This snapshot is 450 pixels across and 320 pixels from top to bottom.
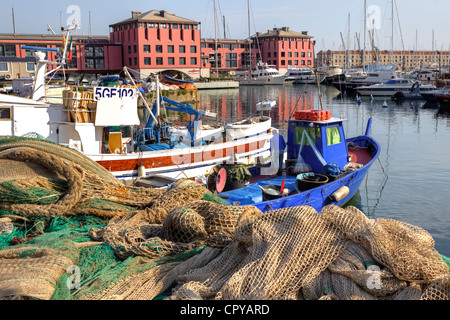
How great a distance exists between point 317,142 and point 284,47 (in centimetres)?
9120

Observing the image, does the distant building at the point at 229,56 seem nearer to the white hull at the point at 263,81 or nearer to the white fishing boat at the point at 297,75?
the white fishing boat at the point at 297,75

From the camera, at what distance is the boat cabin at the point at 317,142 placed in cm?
1229

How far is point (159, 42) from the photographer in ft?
236

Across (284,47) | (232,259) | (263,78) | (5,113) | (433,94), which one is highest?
(284,47)

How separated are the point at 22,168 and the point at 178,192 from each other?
2.26 metres

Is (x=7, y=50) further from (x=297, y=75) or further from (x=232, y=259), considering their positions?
(x=232, y=259)

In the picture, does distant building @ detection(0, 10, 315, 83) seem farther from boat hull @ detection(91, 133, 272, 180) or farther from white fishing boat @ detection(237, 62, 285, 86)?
boat hull @ detection(91, 133, 272, 180)

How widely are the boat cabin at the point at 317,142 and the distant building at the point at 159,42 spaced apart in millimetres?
59213

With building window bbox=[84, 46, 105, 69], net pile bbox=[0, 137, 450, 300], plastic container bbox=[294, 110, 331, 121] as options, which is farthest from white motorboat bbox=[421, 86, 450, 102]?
net pile bbox=[0, 137, 450, 300]

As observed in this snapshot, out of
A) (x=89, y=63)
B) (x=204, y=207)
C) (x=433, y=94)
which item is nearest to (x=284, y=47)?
(x=89, y=63)

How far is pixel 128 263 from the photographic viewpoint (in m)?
4.43

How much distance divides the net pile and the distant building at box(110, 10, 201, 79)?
218ft

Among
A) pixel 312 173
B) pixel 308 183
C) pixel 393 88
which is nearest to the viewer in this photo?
pixel 308 183

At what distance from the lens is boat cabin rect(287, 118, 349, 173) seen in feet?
40.3
